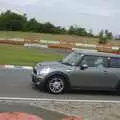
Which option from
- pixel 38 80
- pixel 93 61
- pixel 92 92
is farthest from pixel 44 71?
pixel 92 92

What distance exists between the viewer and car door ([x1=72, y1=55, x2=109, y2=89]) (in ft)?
51.0

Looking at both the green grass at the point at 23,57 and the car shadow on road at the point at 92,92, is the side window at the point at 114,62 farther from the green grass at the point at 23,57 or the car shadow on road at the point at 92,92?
the green grass at the point at 23,57

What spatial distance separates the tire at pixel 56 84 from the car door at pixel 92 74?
1.24 ft

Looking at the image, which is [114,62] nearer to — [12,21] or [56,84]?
[56,84]

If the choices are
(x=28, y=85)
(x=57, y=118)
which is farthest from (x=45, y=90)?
(x=57, y=118)

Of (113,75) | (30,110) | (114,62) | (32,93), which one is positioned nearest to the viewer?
(30,110)

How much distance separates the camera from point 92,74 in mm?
15609

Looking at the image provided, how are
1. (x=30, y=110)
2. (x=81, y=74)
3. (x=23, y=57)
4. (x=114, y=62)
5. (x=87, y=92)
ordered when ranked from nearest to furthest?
(x=30, y=110)
(x=81, y=74)
(x=114, y=62)
(x=87, y=92)
(x=23, y=57)

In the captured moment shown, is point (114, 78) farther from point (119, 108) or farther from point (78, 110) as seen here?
point (78, 110)

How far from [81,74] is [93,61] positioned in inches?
25.2

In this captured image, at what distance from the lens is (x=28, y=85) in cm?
1703

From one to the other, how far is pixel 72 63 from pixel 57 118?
631 cm

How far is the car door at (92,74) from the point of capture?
15547 mm

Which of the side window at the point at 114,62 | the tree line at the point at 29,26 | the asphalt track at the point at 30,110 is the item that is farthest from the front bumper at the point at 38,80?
the tree line at the point at 29,26
